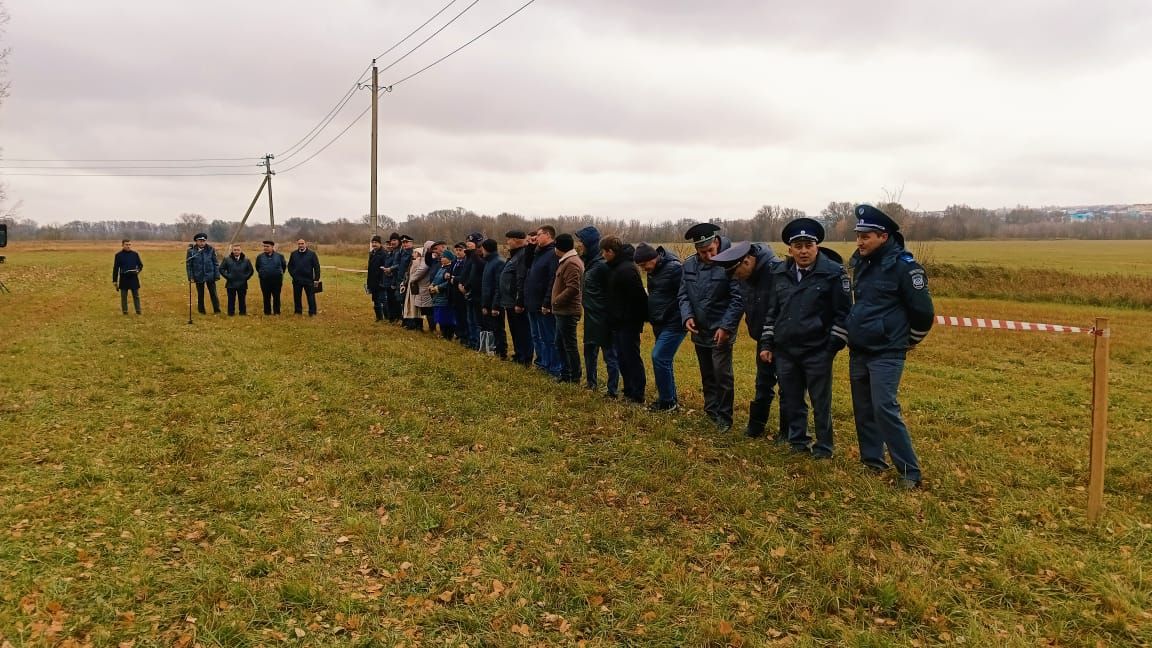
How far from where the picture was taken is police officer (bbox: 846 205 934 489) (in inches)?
207

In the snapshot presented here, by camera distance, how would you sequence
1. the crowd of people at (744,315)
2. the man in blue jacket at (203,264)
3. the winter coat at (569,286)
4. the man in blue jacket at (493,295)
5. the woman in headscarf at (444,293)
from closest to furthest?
the crowd of people at (744,315) → the winter coat at (569,286) → the man in blue jacket at (493,295) → the woman in headscarf at (444,293) → the man in blue jacket at (203,264)

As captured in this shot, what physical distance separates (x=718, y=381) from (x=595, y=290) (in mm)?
2077

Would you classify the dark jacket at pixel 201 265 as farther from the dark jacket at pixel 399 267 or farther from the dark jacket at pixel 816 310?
the dark jacket at pixel 816 310

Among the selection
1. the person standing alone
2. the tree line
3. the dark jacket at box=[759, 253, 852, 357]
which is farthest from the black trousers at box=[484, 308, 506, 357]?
the tree line

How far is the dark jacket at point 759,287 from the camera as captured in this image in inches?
260

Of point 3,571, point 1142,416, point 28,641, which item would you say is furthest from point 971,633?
point 1142,416

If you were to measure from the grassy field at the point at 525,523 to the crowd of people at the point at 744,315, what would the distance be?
463 mm

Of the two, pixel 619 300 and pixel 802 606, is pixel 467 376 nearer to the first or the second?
pixel 619 300

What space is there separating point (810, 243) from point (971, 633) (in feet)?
10.9

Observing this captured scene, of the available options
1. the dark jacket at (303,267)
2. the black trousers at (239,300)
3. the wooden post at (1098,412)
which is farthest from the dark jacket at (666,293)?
the black trousers at (239,300)

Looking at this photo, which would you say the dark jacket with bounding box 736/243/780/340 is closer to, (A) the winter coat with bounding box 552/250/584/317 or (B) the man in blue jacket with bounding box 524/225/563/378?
(A) the winter coat with bounding box 552/250/584/317

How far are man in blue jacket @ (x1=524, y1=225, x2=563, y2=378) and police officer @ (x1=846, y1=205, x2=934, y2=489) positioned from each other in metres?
4.96

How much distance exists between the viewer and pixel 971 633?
140 inches

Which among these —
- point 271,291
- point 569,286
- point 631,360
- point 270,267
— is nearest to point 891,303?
point 631,360
